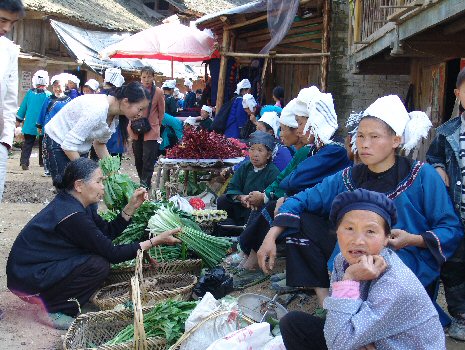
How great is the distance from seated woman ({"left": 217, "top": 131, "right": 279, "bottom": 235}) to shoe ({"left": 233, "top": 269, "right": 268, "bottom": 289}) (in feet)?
2.46

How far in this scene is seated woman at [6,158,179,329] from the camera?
4461 millimetres

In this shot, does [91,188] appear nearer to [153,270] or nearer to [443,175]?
[153,270]

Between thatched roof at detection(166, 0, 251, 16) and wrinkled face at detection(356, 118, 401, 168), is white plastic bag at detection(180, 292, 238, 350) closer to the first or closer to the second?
wrinkled face at detection(356, 118, 401, 168)

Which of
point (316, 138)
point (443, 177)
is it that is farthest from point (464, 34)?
point (443, 177)

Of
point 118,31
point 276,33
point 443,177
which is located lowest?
point 443,177

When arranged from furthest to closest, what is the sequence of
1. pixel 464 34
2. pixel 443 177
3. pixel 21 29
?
pixel 21 29 → pixel 464 34 → pixel 443 177

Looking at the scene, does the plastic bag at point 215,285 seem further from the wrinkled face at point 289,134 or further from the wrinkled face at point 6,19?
the wrinkled face at point 6,19

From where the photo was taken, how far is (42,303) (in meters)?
4.55

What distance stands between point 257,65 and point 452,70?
218 inches

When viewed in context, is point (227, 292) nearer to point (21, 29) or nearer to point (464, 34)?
point (464, 34)

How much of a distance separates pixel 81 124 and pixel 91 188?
1111 mm

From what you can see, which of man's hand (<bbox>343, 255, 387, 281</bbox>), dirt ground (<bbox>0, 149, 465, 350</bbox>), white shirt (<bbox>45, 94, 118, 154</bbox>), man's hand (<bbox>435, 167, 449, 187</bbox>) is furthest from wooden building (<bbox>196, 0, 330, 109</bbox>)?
man's hand (<bbox>343, 255, 387, 281</bbox>)

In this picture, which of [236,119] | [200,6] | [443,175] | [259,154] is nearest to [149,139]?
[236,119]

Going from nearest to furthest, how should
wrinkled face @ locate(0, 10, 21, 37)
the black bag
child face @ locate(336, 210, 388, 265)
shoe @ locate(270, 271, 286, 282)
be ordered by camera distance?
child face @ locate(336, 210, 388, 265) → wrinkled face @ locate(0, 10, 21, 37) → shoe @ locate(270, 271, 286, 282) → the black bag
